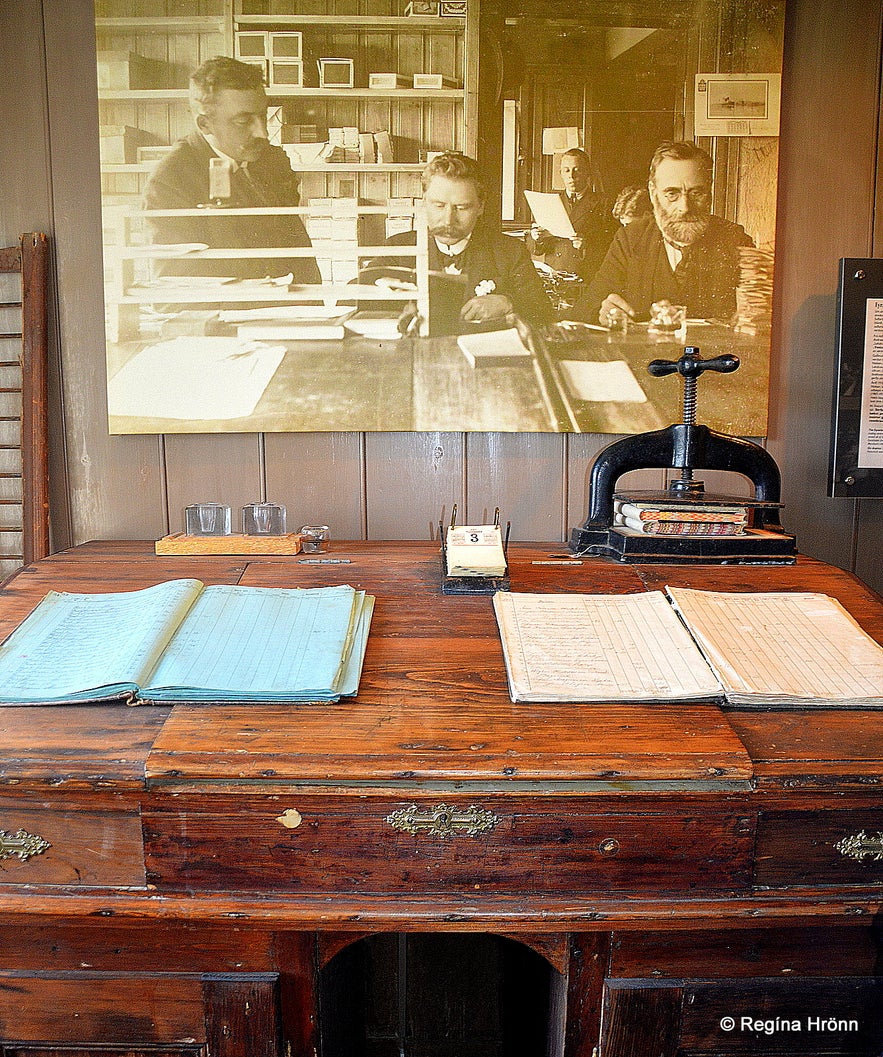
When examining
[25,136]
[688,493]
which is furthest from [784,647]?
[25,136]

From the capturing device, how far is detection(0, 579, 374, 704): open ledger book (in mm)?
1121

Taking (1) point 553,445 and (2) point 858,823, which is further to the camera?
(1) point 553,445

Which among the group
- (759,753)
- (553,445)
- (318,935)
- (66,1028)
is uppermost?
(553,445)

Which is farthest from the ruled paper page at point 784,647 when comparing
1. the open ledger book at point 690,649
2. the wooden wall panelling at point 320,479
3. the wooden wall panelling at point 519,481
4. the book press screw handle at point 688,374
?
the wooden wall panelling at point 320,479

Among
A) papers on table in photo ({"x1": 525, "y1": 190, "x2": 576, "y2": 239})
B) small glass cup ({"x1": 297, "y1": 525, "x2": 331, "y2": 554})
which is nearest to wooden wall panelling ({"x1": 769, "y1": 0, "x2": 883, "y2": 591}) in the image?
papers on table in photo ({"x1": 525, "y1": 190, "x2": 576, "y2": 239})

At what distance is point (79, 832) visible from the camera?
105 centimetres

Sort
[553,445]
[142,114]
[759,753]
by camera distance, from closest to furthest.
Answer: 1. [759,753]
2. [142,114]
3. [553,445]

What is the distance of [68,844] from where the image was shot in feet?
3.46

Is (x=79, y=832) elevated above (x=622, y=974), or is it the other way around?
(x=79, y=832)

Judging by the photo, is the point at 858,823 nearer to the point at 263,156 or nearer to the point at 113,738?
the point at 113,738

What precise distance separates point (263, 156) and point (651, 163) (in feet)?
2.86

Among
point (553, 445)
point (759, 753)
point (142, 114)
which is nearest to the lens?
A: point (759, 753)

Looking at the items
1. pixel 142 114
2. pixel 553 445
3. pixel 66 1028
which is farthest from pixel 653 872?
pixel 142 114

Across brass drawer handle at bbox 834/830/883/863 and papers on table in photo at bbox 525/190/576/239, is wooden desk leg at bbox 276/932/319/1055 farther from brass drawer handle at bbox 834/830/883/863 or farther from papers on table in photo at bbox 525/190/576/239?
papers on table in photo at bbox 525/190/576/239
